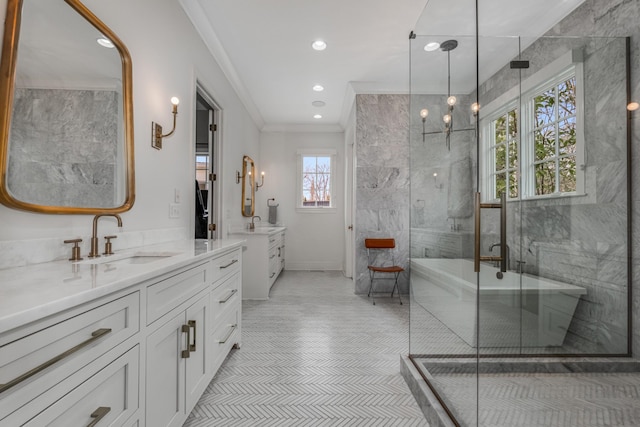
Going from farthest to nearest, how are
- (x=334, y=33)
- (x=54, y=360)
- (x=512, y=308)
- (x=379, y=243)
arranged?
(x=379, y=243)
(x=334, y=33)
(x=512, y=308)
(x=54, y=360)

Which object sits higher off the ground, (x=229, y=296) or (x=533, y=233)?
(x=533, y=233)

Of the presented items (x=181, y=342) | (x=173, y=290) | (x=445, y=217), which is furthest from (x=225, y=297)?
(x=445, y=217)

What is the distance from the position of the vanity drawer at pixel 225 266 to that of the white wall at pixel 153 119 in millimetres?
486

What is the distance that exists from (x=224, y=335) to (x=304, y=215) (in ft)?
13.5

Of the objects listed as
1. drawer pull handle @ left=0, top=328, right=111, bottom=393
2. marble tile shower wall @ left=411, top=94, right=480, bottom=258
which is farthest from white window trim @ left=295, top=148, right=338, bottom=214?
drawer pull handle @ left=0, top=328, right=111, bottom=393

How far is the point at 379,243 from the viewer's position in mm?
4141

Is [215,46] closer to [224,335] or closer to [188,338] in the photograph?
[224,335]

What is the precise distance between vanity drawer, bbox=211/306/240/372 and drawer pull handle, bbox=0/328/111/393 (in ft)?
3.38

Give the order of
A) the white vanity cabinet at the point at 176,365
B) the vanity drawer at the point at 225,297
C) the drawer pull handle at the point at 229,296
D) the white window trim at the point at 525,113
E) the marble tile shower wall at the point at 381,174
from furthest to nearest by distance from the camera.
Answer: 1. the marble tile shower wall at the point at 381,174
2. the drawer pull handle at the point at 229,296
3. the vanity drawer at the point at 225,297
4. the white window trim at the point at 525,113
5. the white vanity cabinet at the point at 176,365

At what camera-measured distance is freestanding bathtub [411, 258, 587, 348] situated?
1477 millimetres

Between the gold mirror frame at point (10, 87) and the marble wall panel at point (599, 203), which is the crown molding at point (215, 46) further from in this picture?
the marble wall panel at point (599, 203)

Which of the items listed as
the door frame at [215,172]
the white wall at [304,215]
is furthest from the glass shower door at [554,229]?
the white wall at [304,215]

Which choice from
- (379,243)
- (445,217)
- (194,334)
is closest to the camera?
(194,334)

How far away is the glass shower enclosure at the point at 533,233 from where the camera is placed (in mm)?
Result: 1230
